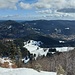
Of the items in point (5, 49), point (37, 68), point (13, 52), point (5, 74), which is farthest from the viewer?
point (5, 49)

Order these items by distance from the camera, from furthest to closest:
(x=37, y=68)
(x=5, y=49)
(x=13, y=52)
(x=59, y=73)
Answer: (x=5, y=49), (x=13, y=52), (x=37, y=68), (x=59, y=73)

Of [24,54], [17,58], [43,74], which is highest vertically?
[43,74]

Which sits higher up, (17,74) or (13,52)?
(17,74)

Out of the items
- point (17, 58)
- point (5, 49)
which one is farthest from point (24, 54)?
point (17, 58)

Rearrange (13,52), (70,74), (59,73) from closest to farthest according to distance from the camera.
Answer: (59,73)
(70,74)
(13,52)

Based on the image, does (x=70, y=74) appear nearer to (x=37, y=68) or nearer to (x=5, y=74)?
(x=37, y=68)

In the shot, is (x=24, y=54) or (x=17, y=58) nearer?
(x=17, y=58)

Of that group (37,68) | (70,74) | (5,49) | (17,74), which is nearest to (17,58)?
(70,74)

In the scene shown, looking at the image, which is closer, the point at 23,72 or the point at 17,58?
the point at 23,72

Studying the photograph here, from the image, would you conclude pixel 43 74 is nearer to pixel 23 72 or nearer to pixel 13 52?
pixel 23 72
